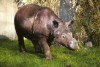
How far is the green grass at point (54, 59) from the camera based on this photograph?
10016mm

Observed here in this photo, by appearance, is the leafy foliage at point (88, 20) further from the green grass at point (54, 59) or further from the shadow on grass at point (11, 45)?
the shadow on grass at point (11, 45)

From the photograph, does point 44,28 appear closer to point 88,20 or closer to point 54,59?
point 54,59

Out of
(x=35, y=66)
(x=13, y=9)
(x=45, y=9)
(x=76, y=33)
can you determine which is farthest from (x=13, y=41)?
(x=35, y=66)

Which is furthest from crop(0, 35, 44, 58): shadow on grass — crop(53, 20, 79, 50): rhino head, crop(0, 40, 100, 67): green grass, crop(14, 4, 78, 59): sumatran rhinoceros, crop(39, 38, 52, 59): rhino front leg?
crop(53, 20, 79, 50): rhino head

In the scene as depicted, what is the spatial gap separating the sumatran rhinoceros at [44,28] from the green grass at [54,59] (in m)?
0.43

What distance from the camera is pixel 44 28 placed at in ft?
34.6

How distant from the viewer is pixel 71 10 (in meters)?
14.3

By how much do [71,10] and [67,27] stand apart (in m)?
3.81

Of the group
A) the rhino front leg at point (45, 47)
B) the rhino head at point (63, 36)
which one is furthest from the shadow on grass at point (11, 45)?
the rhino head at point (63, 36)

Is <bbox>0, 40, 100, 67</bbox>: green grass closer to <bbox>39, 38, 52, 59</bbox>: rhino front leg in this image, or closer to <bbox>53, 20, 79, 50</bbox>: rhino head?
<bbox>39, 38, 52, 59</bbox>: rhino front leg

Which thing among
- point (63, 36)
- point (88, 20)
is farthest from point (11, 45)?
point (63, 36)

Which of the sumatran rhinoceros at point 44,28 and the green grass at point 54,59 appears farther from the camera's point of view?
the sumatran rhinoceros at point 44,28

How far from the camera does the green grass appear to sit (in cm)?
1002

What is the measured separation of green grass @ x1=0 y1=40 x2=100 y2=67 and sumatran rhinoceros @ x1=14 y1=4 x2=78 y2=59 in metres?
0.43
